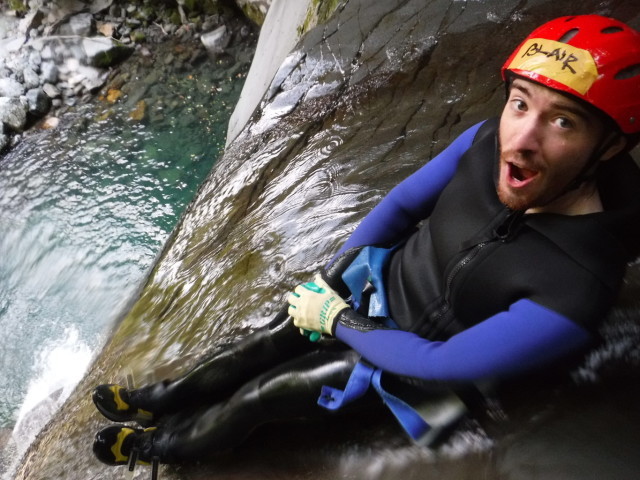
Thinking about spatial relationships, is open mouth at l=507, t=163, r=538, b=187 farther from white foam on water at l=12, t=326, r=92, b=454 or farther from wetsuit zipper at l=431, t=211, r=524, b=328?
white foam on water at l=12, t=326, r=92, b=454

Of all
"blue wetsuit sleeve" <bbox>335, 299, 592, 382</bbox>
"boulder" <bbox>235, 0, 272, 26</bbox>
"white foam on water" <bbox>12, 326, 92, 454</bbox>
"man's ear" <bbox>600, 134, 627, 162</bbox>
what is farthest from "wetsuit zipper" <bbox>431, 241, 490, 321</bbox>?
"boulder" <bbox>235, 0, 272, 26</bbox>

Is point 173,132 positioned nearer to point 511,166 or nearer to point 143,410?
point 143,410

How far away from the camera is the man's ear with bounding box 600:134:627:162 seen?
1.12 metres

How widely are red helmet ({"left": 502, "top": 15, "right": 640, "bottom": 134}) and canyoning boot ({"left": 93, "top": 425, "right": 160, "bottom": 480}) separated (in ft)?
6.22

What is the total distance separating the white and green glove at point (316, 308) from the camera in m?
1.55

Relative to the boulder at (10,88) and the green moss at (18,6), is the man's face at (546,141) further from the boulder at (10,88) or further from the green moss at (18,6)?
the green moss at (18,6)

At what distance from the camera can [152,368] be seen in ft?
8.17

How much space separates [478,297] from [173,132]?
20.5 feet

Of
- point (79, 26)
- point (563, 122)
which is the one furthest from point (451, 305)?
point (79, 26)

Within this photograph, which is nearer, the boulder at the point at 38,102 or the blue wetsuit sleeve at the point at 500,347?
the blue wetsuit sleeve at the point at 500,347

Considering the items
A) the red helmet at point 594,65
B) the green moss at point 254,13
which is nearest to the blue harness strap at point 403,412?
the red helmet at point 594,65

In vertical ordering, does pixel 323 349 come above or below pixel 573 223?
below

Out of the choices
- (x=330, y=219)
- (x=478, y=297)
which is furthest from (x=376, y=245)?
→ (x=330, y=219)

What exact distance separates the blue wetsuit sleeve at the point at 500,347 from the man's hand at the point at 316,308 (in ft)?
1.00
